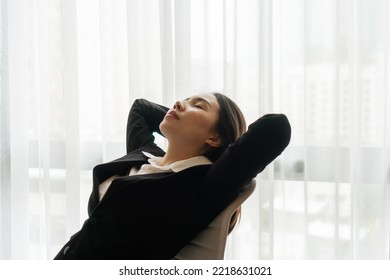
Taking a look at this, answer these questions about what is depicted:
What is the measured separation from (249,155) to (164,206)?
0.87 feet

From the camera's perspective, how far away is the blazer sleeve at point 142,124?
137cm

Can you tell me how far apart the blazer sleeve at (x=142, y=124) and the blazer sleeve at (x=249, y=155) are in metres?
0.47

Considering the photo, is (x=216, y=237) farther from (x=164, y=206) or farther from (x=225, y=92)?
(x=225, y=92)

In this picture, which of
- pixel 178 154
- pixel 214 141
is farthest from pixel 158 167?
pixel 214 141

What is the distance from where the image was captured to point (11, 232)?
1.92 metres

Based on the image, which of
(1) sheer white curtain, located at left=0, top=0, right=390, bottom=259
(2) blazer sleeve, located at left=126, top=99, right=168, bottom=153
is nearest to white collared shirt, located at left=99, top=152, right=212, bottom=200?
(2) blazer sleeve, located at left=126, top=99, right=168, bottom=153

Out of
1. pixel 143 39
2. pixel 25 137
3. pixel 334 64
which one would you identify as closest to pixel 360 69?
pixel 334 64

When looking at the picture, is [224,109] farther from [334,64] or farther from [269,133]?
[334,64]

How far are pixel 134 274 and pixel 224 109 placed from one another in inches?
21.0

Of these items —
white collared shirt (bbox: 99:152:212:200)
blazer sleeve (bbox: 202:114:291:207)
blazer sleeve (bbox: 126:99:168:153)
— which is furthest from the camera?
blazer sleeve (bbox: 126:99:168:153)

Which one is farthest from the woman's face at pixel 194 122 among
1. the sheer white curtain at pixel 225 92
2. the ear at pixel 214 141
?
the sheer white curtain at pixel 225 92

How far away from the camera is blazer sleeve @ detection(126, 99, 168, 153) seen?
1365mm

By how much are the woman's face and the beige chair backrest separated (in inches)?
8.6

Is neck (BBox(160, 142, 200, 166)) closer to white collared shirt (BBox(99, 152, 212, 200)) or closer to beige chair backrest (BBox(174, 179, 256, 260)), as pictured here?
white collared shirt (BBox(99, 152, 212, 200))
